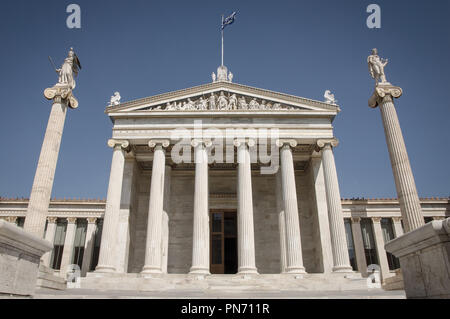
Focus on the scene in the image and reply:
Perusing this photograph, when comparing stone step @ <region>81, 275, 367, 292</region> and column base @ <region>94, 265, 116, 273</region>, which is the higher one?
column base @ <region>94, 265, 116, 273</region>

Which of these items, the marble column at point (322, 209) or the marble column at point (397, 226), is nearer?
the marble column at point (322, 209)

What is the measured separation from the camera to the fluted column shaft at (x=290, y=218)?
2645 cm

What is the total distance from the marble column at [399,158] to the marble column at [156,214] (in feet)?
58.9

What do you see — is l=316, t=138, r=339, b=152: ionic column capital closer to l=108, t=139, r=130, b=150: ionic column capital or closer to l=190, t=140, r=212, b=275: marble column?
l=190, t=140, r=212, b=275: marble column

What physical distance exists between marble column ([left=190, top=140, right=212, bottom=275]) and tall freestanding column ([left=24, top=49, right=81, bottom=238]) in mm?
10614

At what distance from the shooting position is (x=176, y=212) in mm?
34969

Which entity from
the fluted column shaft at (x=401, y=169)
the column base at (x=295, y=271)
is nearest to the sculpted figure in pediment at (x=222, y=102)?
the fluted column shaft at (x=401, y=169)

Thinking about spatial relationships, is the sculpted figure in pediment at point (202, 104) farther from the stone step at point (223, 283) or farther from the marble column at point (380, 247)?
the marble column at point (380, 247)

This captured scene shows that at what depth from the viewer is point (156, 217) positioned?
2800 cm

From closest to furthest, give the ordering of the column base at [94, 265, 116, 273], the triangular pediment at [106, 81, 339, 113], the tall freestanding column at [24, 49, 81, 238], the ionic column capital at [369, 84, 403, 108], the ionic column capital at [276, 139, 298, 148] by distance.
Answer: the tall freestanding column at [24, 49, 81, 238], the column base at [94, 265, 116, 273], the ionic column capital at [369, 84, 403, 108], the ionic column capital at [276, 139, 298, 148], the triangular pediment at [106, 81, 339, 113]

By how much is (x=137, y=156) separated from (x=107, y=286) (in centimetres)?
1319

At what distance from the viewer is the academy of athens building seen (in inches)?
1085

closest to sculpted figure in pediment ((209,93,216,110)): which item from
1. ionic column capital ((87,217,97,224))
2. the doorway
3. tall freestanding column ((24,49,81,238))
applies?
the doorway
